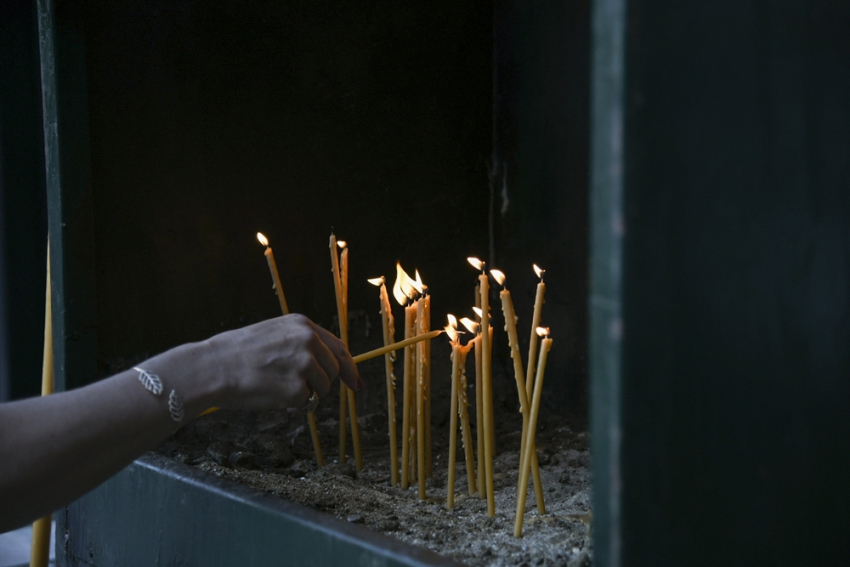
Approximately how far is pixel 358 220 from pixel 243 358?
806 millimetres

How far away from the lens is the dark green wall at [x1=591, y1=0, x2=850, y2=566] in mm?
596

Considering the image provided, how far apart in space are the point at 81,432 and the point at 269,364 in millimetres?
215

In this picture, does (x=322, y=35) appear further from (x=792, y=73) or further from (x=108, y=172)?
(x=792, y=73)

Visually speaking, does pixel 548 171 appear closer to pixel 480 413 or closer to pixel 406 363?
pixel 406 363

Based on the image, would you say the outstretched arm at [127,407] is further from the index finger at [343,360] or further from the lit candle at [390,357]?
the lit candle at [390,357]

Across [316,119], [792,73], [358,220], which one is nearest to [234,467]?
[358,220]

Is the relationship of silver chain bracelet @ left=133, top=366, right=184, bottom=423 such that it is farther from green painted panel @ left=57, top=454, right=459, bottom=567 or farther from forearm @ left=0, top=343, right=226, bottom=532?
green painted panel @ left=57, top=454, right=459, bottom=567

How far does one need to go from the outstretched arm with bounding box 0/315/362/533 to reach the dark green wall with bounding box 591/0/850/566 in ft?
1.45

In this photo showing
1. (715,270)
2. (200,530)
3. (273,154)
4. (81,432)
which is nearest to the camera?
(715,270)

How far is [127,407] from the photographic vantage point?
2.77ft

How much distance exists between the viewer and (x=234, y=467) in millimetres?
1323

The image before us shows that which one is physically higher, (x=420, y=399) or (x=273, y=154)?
(x=273, y=154)

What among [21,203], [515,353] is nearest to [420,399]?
[515,353]

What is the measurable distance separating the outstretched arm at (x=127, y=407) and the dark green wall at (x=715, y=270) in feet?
1.45
